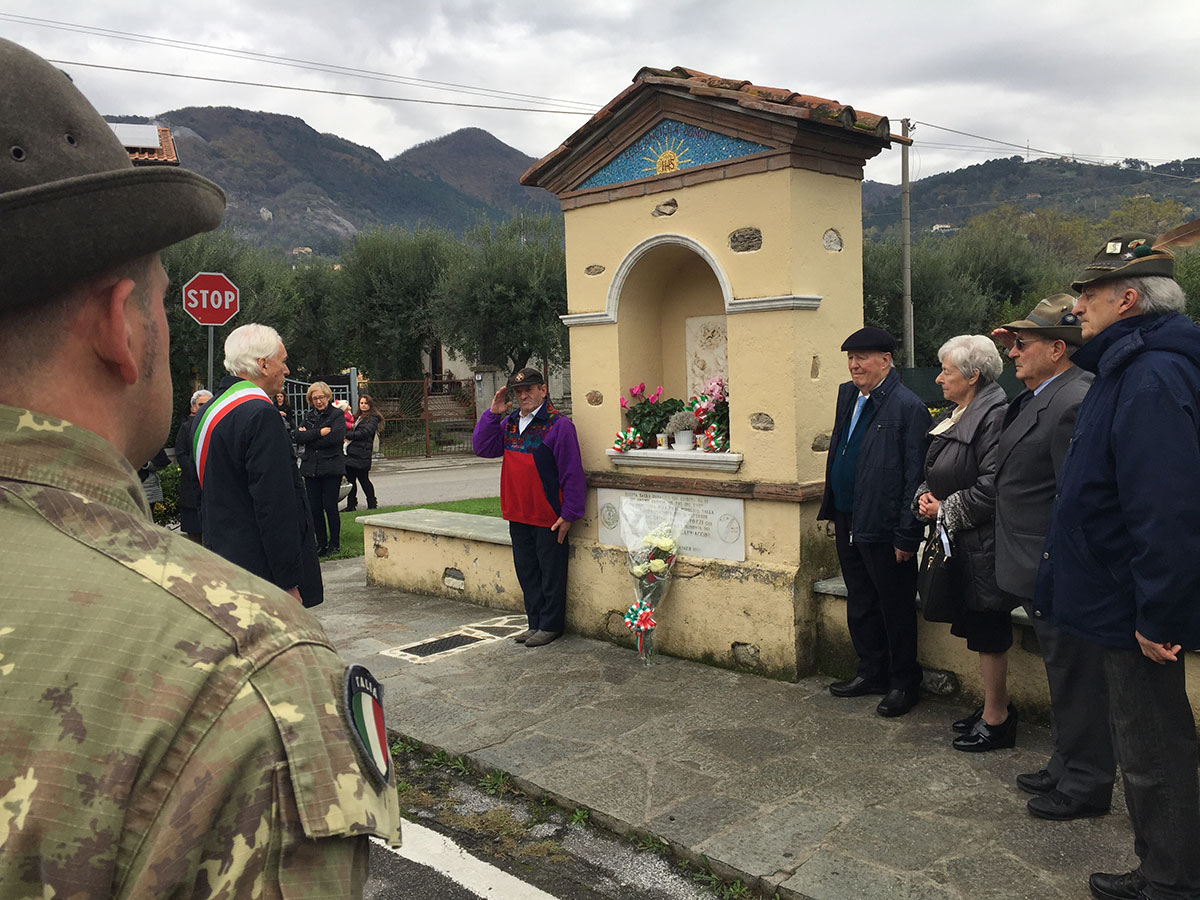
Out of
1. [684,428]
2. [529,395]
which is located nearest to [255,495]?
[529,395]

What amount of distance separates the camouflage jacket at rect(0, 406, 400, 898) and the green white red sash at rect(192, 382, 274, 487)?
3759 mm

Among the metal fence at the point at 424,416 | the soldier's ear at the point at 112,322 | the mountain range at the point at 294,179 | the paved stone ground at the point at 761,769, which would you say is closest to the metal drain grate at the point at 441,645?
the paved stone ground at the point at 761,769

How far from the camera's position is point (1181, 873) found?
117 inches

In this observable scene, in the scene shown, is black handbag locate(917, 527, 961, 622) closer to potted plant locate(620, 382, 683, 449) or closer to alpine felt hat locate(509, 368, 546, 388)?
potted plant locate(620, 382, 683, 449)

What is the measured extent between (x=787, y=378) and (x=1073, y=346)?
1704 millimetres

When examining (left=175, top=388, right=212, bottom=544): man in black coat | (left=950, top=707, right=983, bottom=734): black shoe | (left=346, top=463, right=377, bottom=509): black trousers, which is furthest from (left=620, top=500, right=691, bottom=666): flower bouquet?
(left=346, top=463, right=377, bottom=509): black trousers

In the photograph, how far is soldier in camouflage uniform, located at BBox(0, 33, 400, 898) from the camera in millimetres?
784

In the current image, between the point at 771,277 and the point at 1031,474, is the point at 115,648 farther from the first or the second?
the point at 771,277

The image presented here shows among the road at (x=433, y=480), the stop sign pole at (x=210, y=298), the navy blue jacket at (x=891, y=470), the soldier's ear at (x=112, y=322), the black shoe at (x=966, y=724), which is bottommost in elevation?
the black shoe at (x=966, y=724)

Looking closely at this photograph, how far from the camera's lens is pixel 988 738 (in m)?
4.36

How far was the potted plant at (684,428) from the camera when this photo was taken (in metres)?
6.08

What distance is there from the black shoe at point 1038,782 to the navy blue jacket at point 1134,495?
997 millimetres

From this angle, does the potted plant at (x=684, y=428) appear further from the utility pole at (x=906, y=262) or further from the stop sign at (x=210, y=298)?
the utility pole at (x=906, y=262)

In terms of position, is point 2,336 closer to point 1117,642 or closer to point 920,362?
point 1117,642
